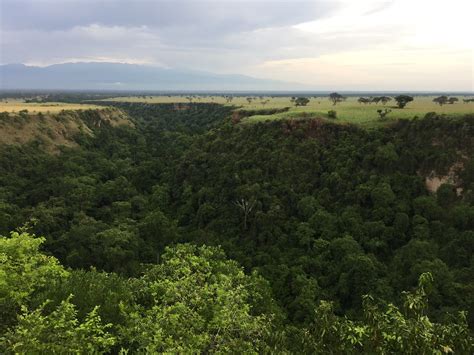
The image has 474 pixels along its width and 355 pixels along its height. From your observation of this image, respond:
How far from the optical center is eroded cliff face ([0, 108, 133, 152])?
3487 inches

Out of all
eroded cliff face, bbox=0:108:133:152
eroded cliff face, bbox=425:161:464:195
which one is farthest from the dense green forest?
eroded cliff face, bbox=0:108:133:152

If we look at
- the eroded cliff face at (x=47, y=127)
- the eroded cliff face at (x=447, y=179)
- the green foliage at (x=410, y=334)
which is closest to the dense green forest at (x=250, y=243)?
the green foliage at (x=410, y=334)

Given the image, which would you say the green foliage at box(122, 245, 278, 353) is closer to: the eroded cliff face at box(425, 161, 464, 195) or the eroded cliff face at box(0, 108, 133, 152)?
the eroded cliff face at box(425, 161, 464, 195)

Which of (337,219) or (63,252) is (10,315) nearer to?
(63,252)

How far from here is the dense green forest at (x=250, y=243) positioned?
18672 millimetres

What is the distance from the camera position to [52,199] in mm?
64062

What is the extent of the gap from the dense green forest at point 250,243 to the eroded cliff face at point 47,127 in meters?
3.86

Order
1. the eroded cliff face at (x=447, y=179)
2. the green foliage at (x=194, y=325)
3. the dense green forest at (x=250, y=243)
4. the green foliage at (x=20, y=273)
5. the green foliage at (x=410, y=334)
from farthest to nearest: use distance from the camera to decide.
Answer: the eroded cliff face at (x=447, y=179) < the green foliage at (x=20, y=273) < the dense green forest at (x=250, y=243) < the green foliage at (x=194, y=325) < the green foliage at (x=410, y=334)

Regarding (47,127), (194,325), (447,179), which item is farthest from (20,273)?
Answer: (47,127)

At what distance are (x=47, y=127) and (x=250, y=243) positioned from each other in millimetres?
73379

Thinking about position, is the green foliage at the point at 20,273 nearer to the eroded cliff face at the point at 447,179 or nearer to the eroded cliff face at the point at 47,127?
the eroded cliff face at the point at 447,179

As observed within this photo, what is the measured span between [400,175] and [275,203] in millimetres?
20942

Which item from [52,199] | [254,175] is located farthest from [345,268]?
[52,199]

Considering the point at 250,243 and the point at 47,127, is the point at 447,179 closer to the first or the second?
the point at 250,243
